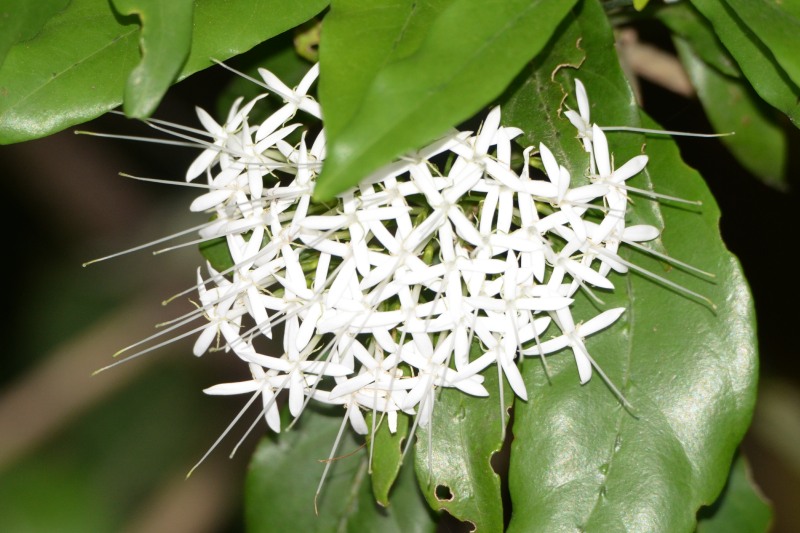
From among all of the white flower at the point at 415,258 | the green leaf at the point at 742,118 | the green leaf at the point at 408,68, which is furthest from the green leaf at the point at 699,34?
the green leaf at the point at 408,68

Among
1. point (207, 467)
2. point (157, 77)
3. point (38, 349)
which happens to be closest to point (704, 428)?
point (157, 77)

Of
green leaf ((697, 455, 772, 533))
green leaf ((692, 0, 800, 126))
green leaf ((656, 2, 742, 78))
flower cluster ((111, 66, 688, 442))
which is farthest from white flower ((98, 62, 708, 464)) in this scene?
green leaf ((697, 455, 772, 533))

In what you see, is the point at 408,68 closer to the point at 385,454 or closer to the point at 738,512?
the point at 385,454

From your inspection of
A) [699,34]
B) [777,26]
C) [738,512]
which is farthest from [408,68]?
[738,512]

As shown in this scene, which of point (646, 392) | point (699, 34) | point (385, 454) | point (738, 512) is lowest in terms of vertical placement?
point (738, 512)

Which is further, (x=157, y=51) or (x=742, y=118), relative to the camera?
(x=742, y=118)

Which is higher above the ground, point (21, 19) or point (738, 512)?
point (21, 19)

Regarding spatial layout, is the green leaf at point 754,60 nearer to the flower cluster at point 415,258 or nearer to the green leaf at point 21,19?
the flower cluster at point 415,258
